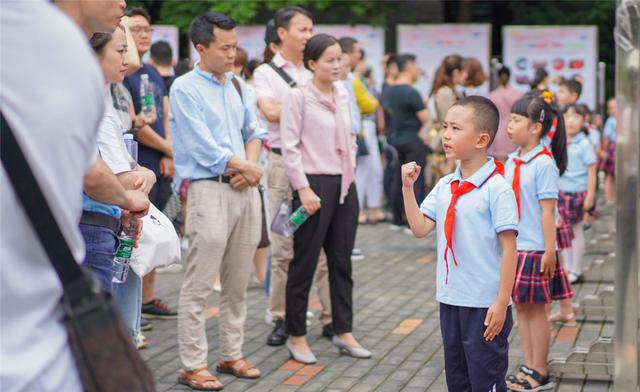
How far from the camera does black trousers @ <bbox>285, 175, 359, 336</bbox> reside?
6.78 metres

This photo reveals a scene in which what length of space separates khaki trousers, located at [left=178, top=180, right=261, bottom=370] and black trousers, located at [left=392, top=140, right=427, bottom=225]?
20.1 ft

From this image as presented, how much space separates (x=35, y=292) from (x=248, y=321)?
5.75 m

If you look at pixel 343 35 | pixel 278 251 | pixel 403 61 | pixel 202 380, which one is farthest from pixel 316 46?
pixel 343 35

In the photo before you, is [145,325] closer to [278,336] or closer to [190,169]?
[278,336]

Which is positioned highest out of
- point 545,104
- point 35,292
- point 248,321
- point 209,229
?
point 35,292

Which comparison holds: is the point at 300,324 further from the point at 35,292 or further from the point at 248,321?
the point at 35,292

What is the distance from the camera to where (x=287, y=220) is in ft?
22.0

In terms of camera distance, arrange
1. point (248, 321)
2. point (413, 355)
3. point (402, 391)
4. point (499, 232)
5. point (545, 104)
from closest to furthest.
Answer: point (499, 232) → point (402, 391) → point (545, 104) → point (413, 355) → point (248, 321)

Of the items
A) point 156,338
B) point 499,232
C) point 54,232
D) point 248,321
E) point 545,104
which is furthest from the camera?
point 248,321

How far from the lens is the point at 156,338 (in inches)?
292

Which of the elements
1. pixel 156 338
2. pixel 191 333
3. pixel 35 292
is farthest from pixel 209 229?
pixel 35 292

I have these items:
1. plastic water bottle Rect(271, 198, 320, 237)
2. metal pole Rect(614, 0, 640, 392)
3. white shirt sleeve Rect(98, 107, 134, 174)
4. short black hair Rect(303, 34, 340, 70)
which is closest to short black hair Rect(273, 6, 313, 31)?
short black hair Rect(303, 34, 340, 70)

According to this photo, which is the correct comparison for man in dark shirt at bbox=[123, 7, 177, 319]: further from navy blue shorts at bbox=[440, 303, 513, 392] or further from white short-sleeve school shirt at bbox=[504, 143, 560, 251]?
navy blue shorts at bbox=[440, 303, 513, 392]

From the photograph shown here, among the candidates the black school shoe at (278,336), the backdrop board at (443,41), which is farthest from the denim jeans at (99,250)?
the backdrop board at (443,41)
